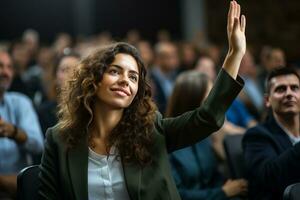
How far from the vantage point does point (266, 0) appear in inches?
335

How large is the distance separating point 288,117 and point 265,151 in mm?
207

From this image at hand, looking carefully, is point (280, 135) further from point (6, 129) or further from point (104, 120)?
point (6, 129)

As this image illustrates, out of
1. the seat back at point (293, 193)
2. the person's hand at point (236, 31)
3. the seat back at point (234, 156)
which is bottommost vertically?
the seat back at point (234, 156)

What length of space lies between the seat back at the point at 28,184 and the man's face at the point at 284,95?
1152 mm

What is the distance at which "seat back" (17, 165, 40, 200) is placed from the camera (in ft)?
7.13

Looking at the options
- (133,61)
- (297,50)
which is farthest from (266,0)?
(133,61)

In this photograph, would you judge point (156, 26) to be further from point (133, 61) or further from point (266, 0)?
point (133, 61)

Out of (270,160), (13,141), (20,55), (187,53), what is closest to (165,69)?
(187,53)

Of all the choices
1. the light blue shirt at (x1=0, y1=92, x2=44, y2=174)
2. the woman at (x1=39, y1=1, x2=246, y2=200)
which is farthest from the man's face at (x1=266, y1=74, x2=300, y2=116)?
the light blue shirt at (x1=0, y1=92, x2=44, y2=174)

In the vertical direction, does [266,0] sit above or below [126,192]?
above

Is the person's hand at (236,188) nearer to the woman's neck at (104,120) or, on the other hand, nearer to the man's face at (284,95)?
the man's face at (284,95)

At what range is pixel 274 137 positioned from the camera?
263 cm

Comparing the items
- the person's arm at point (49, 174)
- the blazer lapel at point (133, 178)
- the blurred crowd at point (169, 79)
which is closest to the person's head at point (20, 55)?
the blurred crowd at point (169, 79)

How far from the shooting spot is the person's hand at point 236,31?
1.87 meters
